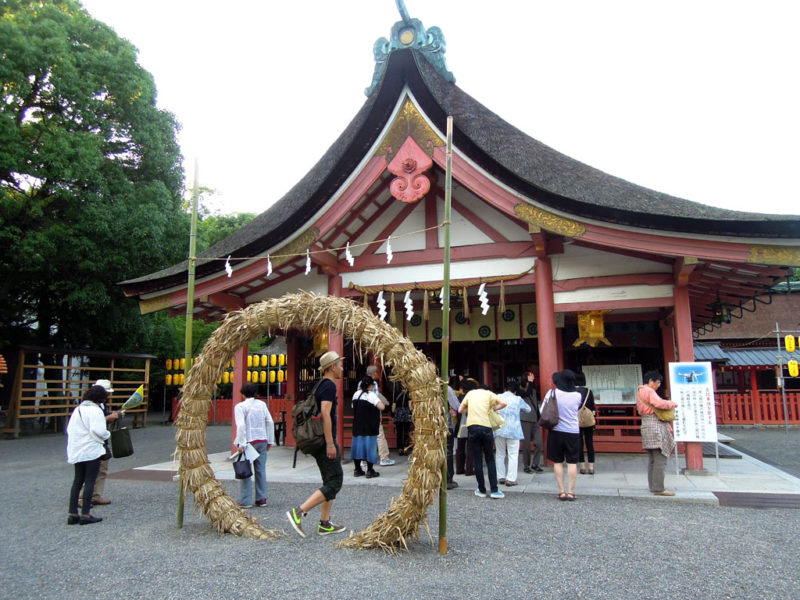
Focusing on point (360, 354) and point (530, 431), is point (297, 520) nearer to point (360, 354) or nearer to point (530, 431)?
point (360, 354)

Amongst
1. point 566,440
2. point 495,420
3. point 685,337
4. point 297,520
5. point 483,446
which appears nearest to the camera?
point 297,520

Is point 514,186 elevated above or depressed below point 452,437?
above

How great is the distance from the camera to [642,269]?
29.9 ft

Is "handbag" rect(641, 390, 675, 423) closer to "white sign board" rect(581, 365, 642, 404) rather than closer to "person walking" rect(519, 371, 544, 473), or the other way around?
"person walking" rect(519, 371, 544, 473)

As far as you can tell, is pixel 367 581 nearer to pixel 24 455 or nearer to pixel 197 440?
pixel 197 440

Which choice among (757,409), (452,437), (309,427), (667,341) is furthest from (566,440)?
(757,409)

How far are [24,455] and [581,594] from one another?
13486 mm

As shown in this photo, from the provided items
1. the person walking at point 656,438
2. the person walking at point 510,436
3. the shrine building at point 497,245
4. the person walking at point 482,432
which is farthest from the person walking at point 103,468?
the person walking at point 656,438

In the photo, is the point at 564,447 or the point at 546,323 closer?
the point at 564,447

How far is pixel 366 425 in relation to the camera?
8.41 meters

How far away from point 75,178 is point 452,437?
14838mm

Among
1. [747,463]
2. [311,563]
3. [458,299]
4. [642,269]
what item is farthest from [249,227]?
[747,463]

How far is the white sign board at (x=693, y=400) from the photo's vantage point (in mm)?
8086

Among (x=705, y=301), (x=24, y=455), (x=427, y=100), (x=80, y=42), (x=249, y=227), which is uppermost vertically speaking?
(x=80, y=42)
